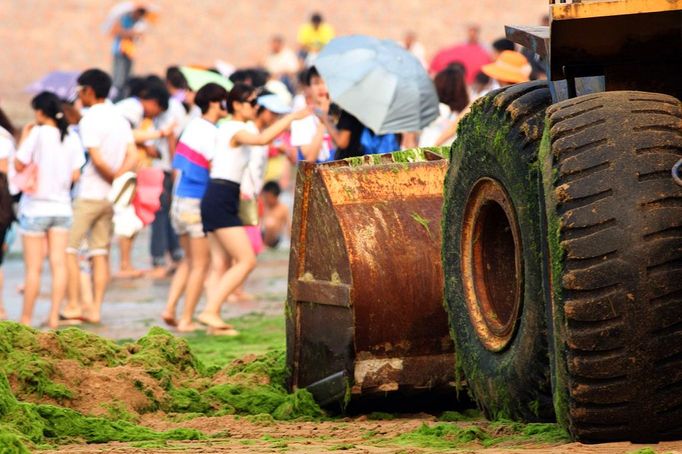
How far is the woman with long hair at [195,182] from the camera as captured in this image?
12273mm

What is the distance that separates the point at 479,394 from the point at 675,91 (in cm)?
159

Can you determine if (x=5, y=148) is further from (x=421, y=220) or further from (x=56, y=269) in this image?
(x=421, y=220)

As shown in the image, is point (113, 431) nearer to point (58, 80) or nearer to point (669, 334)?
point (669, 334)

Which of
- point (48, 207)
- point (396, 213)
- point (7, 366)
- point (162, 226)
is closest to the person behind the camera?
point (7, 366)

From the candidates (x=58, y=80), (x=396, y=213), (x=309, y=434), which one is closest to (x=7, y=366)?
(x=309, y=434)

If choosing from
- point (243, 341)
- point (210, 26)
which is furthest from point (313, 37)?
point (243, 341)

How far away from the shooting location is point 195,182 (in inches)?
489

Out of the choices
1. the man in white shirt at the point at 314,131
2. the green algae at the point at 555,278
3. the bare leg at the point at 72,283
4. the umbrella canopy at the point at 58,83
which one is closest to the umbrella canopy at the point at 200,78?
the man in white shirt at the point at 314,131

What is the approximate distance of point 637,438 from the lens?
18.1 ft

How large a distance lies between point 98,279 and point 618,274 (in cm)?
825

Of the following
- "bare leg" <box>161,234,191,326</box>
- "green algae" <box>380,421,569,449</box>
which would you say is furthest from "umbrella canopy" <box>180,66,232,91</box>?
"green algae" <box>380,421,569,449</box>

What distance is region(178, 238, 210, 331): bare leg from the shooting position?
12375 millimetres

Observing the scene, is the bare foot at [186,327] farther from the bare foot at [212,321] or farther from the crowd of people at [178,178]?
the bare foot at [212,321]

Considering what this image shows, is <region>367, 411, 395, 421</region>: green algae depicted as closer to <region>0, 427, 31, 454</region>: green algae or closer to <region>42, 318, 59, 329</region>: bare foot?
<region>0, 427, 31, 454</region>: green algae
